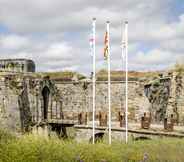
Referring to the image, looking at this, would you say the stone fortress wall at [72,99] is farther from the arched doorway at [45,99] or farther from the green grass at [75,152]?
the green grass at [75,152]

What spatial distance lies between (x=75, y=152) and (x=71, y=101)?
25.2 metres

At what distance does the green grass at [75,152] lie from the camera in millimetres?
13312

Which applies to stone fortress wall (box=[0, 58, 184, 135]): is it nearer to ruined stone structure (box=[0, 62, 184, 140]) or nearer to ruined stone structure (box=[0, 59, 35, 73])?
ruined stone structure (box=[0, 62, 184, 140])

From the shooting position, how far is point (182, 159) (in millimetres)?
15227

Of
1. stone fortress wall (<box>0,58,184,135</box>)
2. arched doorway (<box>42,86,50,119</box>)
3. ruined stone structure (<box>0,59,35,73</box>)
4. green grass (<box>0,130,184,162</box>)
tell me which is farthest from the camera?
ruined stone structure (<box>0,59,35,73</box>)

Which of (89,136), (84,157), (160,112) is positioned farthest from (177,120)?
(84,157)

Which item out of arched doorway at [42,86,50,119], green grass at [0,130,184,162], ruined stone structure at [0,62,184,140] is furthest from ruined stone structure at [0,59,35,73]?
green grass at [0,130,184,162]

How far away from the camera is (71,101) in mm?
39500

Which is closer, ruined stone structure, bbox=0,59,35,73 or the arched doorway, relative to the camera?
the arched doorway

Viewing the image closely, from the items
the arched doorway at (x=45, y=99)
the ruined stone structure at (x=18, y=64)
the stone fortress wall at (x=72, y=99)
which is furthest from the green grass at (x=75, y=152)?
the ruined stone structure at (x=18, y=64)

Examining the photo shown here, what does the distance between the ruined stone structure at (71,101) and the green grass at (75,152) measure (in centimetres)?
1561

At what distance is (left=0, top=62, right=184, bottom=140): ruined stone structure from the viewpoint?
32156 mm

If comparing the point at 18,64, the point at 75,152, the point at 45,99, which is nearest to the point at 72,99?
the point at 45,99

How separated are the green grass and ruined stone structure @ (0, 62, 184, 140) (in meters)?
15.6
